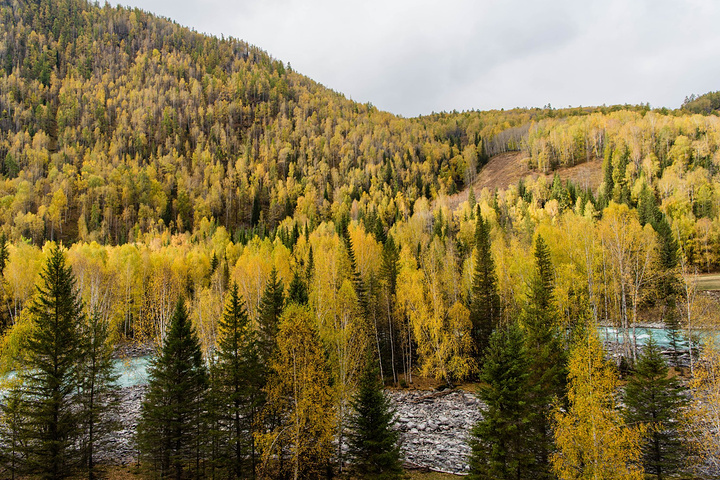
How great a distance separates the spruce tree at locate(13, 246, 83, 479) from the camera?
20.8 m

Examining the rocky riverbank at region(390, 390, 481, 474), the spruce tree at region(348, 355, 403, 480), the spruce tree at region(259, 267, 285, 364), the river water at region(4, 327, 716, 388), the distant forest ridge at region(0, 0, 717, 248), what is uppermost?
the distant forest ridge at region(0, 0, 717, 248)

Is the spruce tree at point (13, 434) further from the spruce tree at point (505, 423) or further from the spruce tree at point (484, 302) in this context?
the spruce tree at point (484, 302)

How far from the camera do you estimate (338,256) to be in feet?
161

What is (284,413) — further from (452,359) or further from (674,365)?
(674,365)

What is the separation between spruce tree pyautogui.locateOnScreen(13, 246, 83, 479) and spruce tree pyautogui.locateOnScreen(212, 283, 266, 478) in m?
8.62

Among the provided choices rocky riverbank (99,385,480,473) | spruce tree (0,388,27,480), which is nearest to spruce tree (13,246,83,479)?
spruce tree (0,388,27,480)

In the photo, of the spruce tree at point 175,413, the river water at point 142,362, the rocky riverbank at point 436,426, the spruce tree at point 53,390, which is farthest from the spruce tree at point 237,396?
the river water at point 142,362

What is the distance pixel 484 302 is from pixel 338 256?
1937 cm

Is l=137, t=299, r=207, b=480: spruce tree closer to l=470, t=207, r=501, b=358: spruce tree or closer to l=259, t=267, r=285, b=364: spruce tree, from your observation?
l=259, t=267, r=285, b=364: spruce tree

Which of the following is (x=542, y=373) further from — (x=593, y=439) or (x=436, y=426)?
(x=436, y=426)

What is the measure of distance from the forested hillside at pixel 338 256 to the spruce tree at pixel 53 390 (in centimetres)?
85

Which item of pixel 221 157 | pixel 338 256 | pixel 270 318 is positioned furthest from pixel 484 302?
pixel 221 157

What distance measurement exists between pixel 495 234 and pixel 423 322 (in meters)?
32.4

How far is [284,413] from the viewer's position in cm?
2295
